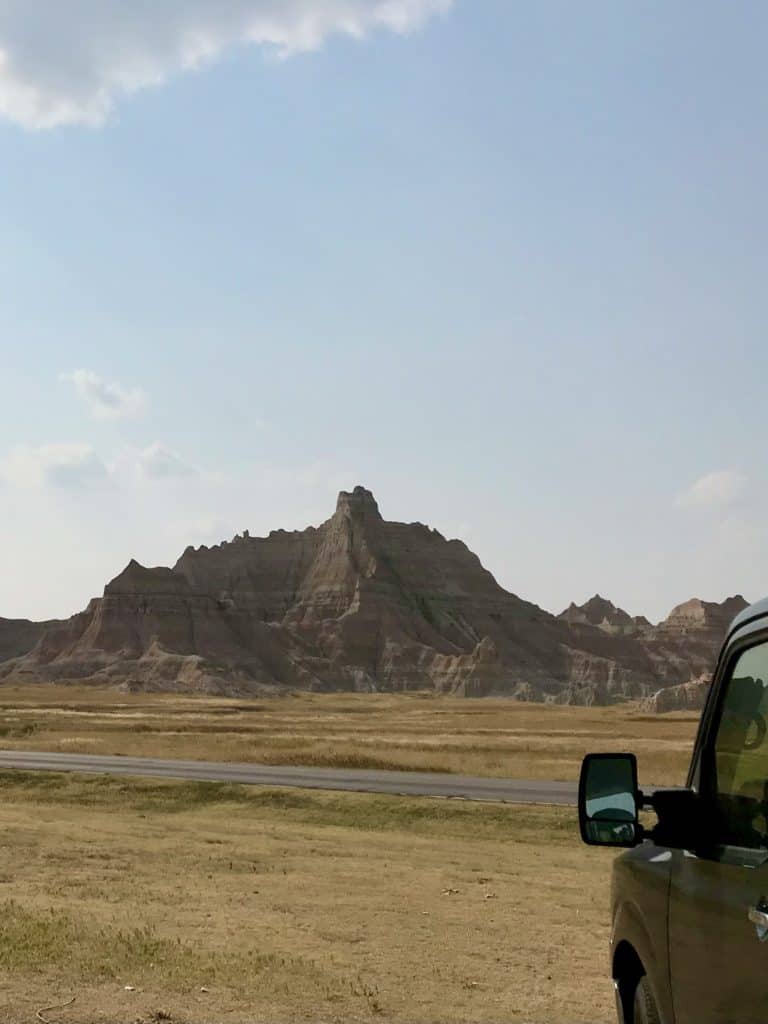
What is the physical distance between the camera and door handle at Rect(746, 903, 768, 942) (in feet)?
10.2

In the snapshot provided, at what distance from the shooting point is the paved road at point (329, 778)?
3003cm

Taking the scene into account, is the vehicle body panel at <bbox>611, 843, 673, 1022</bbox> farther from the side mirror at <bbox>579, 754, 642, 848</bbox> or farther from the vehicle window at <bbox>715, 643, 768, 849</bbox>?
the vehicle window at <bbox>715, 643, 768, 849</bbox>

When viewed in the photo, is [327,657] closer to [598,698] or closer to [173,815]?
[598,698]

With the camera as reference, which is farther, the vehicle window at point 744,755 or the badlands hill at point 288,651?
the badlands hill at point 288,651

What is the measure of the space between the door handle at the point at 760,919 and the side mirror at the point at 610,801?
1.23m

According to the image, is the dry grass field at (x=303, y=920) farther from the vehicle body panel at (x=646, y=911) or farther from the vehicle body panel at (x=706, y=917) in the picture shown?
the vehicle body panel at (x=706, y=917)

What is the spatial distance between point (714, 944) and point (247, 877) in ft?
46.3

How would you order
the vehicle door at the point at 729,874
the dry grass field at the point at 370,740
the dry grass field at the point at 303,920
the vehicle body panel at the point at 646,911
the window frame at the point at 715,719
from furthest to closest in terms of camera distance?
the dry grass field at the point at 370,740, the dry grass field at the point at 303,920, the vehicle body panel at the point at 646,911, the window frame at the point at 715,719, the vehicle door at the point at 729,874

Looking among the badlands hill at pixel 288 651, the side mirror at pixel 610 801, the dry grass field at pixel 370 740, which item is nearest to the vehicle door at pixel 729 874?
the side mirror at pixel 610 801

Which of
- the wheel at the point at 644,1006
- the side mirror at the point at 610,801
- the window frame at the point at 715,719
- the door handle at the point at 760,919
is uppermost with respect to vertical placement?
the window frame at the point at 715,719

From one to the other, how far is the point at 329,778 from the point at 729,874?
31938mm

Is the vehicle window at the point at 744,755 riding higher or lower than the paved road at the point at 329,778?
higher

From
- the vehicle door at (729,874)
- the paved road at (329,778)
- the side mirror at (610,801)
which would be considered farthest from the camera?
the paved road at (329,778)

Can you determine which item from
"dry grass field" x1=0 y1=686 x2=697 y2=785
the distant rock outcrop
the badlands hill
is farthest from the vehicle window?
the badlands hill
